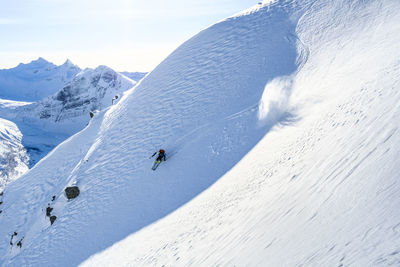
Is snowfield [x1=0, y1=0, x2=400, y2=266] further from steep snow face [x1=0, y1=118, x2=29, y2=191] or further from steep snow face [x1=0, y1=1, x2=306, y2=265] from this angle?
steep snow face [x1=0, y1=118, x2=29, y2=191]

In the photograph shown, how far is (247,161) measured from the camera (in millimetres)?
12828

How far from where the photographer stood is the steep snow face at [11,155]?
78.8 metres

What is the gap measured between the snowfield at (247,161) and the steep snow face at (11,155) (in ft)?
212

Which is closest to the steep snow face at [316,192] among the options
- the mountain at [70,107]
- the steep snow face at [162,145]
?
the steep snow face at [162,145]

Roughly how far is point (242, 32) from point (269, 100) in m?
15.3

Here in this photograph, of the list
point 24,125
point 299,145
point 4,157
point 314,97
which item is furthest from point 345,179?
point 24,125

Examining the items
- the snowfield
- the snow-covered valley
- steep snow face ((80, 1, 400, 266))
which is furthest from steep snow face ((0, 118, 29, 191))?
steep snow face ((80, 1, 400, 266))

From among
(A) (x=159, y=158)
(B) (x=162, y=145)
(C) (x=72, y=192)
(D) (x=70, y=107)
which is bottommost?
(C) (x=72, y=192)

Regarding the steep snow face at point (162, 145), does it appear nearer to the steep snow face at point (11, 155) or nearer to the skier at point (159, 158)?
the skier at point (159, 158)

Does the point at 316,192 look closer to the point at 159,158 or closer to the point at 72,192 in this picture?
the point at 159,158

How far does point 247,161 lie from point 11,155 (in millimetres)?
111792

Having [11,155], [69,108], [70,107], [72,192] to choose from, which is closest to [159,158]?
[72,192]

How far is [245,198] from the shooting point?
371 inches

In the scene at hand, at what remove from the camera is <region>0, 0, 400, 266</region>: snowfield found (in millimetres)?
5809
